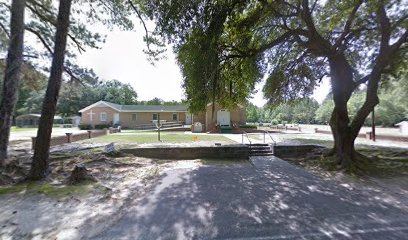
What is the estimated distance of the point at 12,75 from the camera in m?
7.50

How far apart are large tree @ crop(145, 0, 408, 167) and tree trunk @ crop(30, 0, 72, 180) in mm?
2968

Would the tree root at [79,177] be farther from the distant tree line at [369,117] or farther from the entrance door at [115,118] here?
the entrance door at [115,118]

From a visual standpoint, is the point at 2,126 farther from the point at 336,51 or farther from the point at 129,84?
the point at 129,84

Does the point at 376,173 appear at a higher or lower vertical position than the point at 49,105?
lower

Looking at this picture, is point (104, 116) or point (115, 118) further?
point (104, 116)

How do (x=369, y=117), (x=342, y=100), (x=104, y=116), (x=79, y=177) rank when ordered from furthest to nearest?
1. (x=369, y=117)
2. (x=104, y=116)
3. (x=342, y=100)
4. (x=79, y=177)

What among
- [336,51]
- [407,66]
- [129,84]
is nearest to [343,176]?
[336,51]

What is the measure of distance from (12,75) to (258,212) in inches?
344

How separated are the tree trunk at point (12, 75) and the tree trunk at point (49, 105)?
1687 millimetres

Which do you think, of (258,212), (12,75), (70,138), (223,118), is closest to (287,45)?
(258,212)

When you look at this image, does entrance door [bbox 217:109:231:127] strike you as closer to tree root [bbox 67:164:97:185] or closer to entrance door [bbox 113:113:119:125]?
entrance door [bbox 113:113:119:125]

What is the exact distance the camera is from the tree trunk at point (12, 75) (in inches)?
290

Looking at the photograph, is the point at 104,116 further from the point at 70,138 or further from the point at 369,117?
the point at 369,117

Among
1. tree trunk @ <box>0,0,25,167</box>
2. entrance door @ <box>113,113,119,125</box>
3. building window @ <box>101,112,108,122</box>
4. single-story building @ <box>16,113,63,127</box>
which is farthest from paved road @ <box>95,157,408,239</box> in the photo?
single-story building @ <box>16,113,63,127</box>
